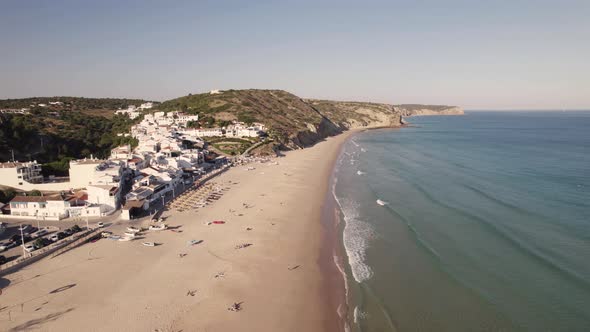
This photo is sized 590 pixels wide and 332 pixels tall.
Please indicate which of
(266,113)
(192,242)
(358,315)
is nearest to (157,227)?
(192,242)

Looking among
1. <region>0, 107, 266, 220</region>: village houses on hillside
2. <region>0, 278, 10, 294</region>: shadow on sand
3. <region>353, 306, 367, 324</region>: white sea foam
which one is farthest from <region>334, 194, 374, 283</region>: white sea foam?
<region>0, 278, 10, 294</region>: shadow on sand

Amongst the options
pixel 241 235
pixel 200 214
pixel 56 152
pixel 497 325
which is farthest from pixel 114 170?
pixel 497 325

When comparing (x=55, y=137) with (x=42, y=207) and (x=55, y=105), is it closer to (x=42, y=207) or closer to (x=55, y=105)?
(x=42, y=207)

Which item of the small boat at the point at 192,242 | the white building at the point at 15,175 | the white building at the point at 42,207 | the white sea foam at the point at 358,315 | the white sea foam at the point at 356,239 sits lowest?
the white sea foam at the point at 358,315

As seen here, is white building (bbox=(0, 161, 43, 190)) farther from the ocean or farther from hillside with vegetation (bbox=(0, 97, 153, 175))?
the ocean

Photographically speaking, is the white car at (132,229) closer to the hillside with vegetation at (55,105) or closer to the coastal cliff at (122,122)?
the coastal cliff at (122,122)

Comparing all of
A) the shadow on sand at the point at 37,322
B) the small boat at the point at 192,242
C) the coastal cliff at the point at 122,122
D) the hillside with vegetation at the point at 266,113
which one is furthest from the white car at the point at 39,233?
the hillside with vegetation at the point at 266,113
